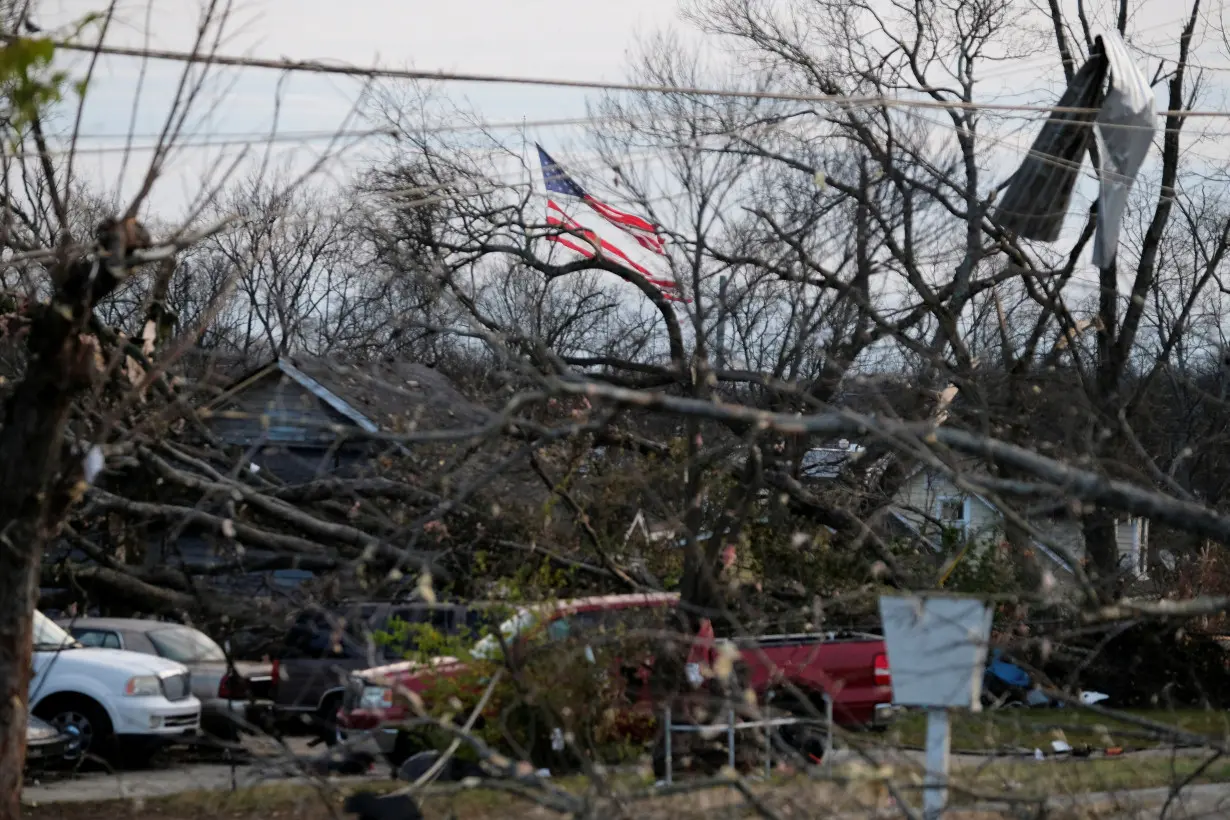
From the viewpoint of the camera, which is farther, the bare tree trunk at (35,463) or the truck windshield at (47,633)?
the truck windshield at (47,633)

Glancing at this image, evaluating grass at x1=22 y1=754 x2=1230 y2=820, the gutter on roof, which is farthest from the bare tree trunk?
the gutter on roof

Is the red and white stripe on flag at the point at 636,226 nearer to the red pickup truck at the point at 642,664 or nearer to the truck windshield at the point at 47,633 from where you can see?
the red pickup truck at the point at 642,664

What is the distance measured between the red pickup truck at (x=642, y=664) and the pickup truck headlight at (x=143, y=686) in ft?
9.40

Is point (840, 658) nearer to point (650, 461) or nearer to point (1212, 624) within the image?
point (650, 461)

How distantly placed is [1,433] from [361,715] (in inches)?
Answer: 226

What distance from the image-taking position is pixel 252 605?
11688 millimetres

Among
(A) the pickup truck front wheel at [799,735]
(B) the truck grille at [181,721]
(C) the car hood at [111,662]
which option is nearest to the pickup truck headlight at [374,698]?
(B) the truck grille at [181,721]

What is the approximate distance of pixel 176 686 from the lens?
1411 cm

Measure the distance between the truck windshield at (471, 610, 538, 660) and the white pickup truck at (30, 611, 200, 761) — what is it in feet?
14.6

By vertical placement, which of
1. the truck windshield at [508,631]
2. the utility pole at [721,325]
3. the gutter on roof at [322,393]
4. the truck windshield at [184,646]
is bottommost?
the truck windshield at [184,646]

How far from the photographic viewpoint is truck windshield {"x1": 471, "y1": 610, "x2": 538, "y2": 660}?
9.84 meters

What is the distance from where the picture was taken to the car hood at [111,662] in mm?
13562

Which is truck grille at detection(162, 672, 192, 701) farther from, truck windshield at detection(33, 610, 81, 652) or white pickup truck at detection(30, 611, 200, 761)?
truck windshield at detection(33, 610, 81, 652)

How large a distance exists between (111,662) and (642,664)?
19.1ft
